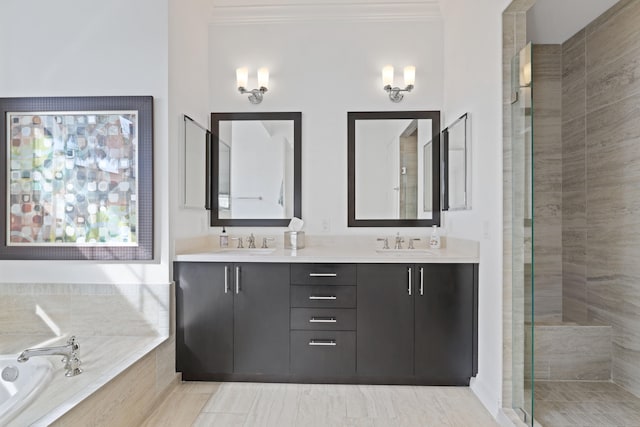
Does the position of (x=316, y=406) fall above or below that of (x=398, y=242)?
below

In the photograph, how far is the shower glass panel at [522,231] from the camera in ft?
6.51

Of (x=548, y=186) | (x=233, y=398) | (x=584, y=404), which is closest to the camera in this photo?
(x=584, y=404)

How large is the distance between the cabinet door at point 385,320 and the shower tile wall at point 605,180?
1.32 meters

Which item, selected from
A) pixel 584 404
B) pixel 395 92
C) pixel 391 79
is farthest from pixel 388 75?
pixel 584 404

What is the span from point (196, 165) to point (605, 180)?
2845 millimetres

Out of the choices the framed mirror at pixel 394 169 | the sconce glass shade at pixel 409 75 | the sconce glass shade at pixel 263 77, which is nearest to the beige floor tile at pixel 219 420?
the framed mirror at pixel 394 169

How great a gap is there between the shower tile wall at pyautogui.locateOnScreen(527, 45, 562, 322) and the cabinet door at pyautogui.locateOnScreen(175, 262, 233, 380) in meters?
2.29

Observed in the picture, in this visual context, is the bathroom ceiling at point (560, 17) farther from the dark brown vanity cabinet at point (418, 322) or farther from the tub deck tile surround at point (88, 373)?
the tub deck tile surround at point (88, 373)

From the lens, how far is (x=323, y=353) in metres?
2.64

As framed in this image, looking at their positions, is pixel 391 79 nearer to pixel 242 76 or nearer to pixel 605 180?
pixel 242 76

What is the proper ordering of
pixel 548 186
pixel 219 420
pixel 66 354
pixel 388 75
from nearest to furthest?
1. pixel 66 354
2. pixel 219 420
3. pixel 548 186
4. pixel 388 75

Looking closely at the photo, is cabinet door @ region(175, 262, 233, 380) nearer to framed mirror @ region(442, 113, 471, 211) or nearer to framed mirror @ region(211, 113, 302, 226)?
framed mirror @ region(211, 113, 302, 226)

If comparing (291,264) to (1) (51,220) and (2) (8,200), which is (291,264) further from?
(2) (8,200)

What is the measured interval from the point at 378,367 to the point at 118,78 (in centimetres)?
249
